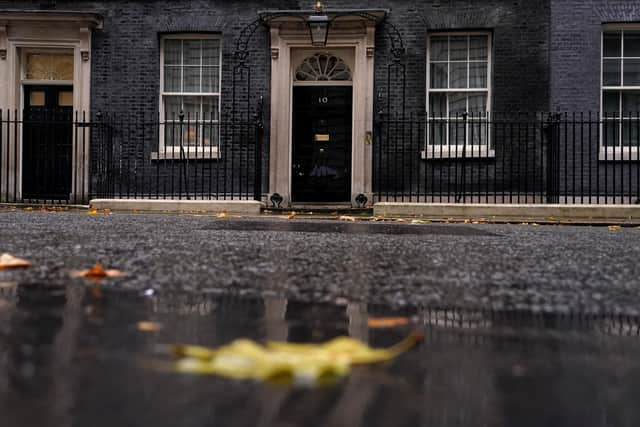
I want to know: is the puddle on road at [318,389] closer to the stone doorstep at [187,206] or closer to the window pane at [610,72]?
the stone doorstep at [187,206]

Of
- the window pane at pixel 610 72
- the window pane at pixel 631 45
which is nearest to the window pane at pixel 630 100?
the window pane at pixel 610 72

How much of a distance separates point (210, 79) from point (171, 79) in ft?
2.79

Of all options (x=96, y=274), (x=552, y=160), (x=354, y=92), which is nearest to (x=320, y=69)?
(x=354, y=92)

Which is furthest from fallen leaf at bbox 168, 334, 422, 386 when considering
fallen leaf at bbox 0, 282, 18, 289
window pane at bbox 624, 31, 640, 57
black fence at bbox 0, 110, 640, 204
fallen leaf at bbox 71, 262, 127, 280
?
window pane at bbox 624, 31, 640, 57

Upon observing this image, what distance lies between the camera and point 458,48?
45.7 ft

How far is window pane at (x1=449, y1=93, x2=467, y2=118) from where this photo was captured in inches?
546

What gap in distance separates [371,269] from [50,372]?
2135 mm

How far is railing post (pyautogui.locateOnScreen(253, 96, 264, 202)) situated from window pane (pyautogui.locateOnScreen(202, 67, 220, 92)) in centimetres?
112

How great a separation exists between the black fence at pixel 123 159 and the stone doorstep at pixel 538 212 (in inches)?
164

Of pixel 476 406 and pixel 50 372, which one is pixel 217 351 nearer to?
pixel 50 372

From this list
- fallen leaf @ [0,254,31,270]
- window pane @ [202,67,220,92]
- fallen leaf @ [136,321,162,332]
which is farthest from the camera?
window pane @ [202,67,220,92]

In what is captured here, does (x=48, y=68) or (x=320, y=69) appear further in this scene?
(x=48, y=68)

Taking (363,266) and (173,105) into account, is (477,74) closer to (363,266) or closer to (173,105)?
(173,105)

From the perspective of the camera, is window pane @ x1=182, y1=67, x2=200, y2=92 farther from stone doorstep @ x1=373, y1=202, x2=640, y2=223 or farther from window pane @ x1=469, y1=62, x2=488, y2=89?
stone doorstep @ x1=373, y1=202, x2=640, y2=223
